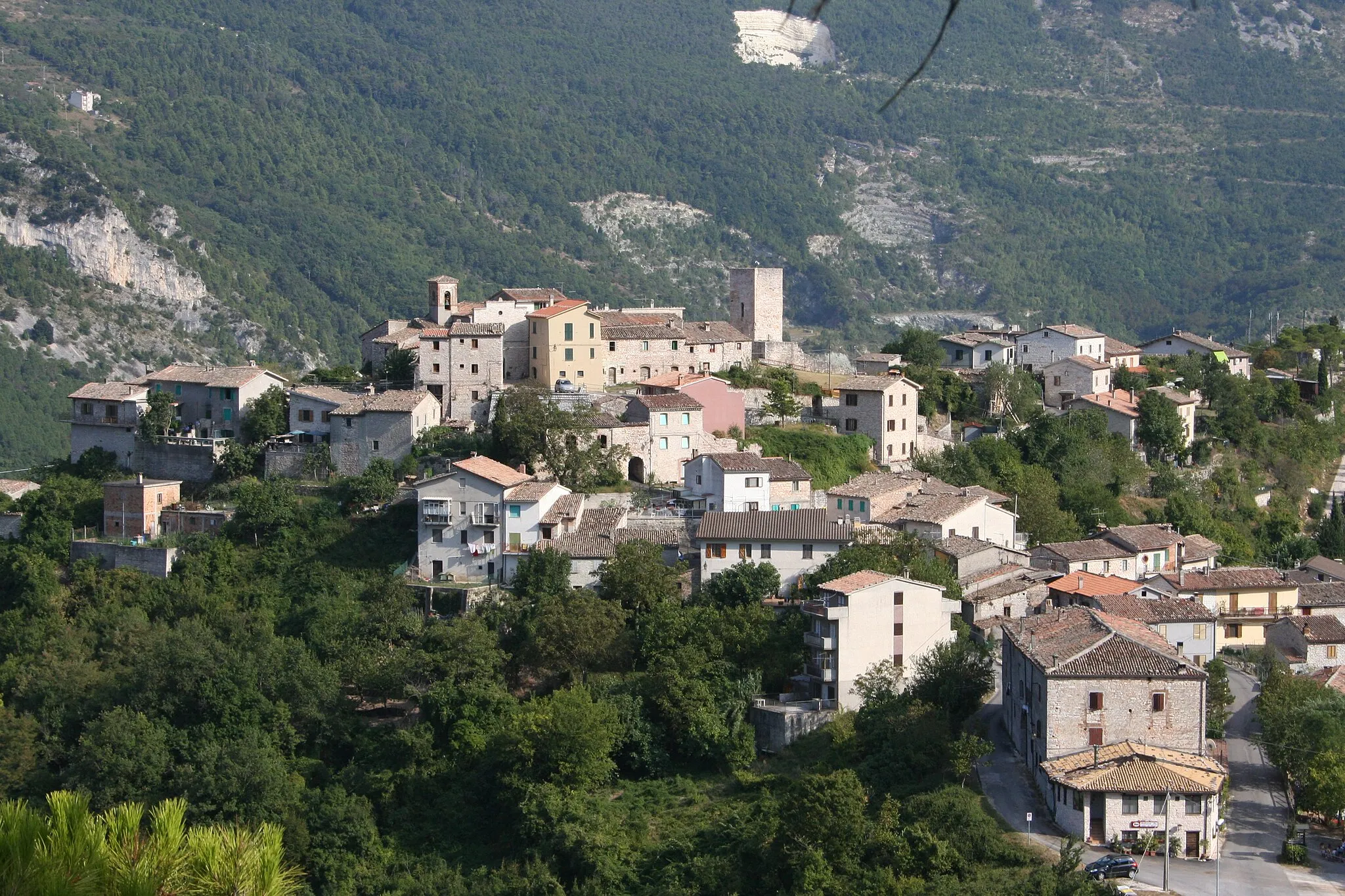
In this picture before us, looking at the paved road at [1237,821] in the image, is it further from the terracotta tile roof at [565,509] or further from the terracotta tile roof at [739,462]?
the terracotta tile roof at [565,509]

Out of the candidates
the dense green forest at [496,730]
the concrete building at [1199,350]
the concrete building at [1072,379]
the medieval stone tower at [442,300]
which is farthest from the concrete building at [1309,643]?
the concrete building at [1199,350]

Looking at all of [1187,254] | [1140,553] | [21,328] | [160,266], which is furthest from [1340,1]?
[1140,553]

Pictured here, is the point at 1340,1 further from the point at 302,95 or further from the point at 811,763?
the point at 811,763

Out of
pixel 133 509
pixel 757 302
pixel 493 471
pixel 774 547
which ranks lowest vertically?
pixel 774 547

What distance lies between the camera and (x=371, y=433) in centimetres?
4619

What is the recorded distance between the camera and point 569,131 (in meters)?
141

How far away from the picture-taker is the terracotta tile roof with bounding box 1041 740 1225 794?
1171 inches

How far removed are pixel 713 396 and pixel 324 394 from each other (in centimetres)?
1039

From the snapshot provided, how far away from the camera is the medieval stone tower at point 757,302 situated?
62062 millimetres

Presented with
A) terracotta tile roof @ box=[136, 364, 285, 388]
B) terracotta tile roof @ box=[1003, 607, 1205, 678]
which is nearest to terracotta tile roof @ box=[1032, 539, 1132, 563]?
terracotta tile roof @ box=[1003, 607, 1205, 678]

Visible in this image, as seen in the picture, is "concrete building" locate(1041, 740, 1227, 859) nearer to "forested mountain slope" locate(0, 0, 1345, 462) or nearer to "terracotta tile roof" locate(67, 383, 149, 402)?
"terracotta tile roof" locate(67, 383, 149, 402)

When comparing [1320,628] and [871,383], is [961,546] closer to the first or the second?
[1320,628]

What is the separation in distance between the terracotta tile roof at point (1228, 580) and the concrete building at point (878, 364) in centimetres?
1438

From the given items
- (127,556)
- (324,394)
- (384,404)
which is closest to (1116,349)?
(384,404)
